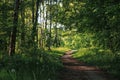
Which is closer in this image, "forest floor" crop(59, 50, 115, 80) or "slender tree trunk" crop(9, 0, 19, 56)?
"forest floor" crop(59, 50, 115, 80)

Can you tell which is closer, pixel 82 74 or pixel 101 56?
pixel 82 74

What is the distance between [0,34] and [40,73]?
814 centimetres

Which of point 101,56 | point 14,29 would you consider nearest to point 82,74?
point 14,29

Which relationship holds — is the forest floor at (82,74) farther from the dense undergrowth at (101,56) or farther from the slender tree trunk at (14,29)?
the slender tree trunk at (14,29)

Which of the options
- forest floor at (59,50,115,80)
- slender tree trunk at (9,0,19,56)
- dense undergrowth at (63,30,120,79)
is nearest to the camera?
forest floor at (59,50,115,80)

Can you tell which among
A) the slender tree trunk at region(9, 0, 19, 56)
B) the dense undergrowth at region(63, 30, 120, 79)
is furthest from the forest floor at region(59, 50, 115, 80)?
the slender tree trunk at region(9, 0, 19, 56)

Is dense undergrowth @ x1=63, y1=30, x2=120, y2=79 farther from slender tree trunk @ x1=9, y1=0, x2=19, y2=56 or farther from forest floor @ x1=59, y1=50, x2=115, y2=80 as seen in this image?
slender tree trunk @ x1=9, y1=0, x2=19, y2=56

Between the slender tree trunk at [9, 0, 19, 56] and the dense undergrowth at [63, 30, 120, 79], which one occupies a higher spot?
the slender tree trunk at [9, 0, 19, 56]

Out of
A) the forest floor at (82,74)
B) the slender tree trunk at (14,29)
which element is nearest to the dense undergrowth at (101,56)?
the forest floor at (82,74)

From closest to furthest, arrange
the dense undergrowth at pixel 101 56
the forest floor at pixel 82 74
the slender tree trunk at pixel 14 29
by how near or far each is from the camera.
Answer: the forest floor at pixel 82 74 → the slender tree trunk at pixel 14 29 → the dense undergrowth at pixel 101 56

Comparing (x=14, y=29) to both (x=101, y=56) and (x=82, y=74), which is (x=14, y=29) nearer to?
(x=82, y=74)

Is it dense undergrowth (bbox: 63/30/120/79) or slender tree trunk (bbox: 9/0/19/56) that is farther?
dense undergrowth (bbox: 63/30/120/79)

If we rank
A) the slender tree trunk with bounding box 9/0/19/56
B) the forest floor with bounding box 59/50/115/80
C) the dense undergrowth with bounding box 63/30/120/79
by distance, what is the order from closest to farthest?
the forest floor with bounding box 59/50/115/80
the slender tree trunk with bounding box 9/0/19/56
the dense undergrowth with bounding box 63/30/120/79

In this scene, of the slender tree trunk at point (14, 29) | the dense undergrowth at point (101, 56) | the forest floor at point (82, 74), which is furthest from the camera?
the dense undergrowth at point (101, 56)
